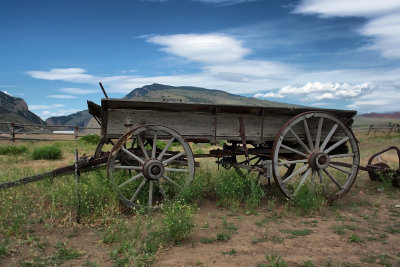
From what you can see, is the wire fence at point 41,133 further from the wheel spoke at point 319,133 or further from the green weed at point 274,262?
the green weed at point 274,262

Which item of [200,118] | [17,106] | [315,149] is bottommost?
[315,149]

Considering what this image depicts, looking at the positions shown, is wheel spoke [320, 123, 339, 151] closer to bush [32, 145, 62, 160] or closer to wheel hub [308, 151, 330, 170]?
wheel hub [308, 151, 330, 170]

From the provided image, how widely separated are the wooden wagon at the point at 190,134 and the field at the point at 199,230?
380 millimetres

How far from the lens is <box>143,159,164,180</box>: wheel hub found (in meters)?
4.77

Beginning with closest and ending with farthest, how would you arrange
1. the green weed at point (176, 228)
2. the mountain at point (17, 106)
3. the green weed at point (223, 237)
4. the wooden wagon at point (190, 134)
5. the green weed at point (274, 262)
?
the green weed at point (274, 262) < the green weed at point (176, 228) < the green weed at point (223, 237) < the wooden wagon at point (190, 134) < the mountain at point (17, 106)

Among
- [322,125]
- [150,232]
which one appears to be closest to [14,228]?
[150,232]

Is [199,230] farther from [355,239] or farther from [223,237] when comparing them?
[355,239]

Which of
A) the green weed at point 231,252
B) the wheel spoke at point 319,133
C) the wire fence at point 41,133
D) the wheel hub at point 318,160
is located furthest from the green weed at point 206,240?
the wire fence at point 41,133

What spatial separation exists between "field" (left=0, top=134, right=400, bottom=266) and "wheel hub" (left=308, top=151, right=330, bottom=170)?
0.59 metres

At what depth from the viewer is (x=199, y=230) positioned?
167 inches

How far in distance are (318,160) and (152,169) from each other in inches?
109

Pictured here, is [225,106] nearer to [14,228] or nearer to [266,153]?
[266,153]

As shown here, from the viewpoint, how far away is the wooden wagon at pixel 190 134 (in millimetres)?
4816

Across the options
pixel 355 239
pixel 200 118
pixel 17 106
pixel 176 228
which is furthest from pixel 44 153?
pixel 17 106
